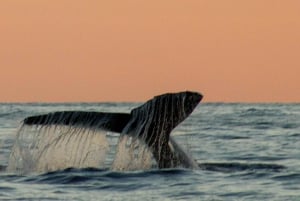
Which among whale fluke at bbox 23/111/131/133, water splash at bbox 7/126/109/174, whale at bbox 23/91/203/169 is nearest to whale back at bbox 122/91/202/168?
whale at bbox 23/91/203/169

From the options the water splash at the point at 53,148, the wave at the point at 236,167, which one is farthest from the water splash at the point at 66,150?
the wave at the point at 236,167

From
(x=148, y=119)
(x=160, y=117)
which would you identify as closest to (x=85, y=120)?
(x=148, y=119)

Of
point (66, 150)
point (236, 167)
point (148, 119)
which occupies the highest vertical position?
point (148, 119)

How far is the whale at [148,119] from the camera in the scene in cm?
1323

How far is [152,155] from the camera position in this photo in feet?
47.6

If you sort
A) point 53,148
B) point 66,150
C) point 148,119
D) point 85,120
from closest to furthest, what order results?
point 85,120, point 148,119, point 66,150, point 53,148

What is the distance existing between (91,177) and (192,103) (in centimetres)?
204

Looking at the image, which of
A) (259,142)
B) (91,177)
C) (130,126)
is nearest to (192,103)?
(130,126)

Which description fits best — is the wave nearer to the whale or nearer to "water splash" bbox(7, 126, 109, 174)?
the whale

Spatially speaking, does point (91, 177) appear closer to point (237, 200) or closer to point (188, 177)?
point (188, 177)

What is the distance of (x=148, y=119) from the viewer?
13656mm

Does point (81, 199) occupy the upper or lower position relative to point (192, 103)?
lower

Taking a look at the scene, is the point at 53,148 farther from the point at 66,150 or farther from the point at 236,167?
the point at 236,167

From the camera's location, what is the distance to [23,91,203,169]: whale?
521 inches
